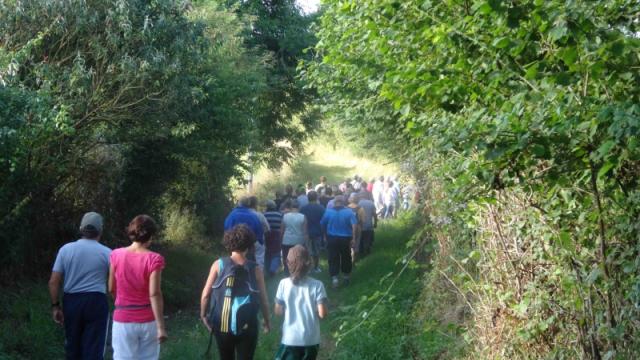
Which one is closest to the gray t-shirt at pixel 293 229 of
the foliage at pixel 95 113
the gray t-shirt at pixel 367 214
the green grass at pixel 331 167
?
the foliage at pixel 95 113

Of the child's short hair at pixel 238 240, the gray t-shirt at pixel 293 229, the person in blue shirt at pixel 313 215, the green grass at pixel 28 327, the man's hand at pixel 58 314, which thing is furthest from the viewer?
the person in blue shirt at pixel 313 215

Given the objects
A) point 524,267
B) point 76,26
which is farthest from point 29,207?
point 524,267

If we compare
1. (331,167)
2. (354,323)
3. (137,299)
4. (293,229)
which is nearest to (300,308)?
(137,299)

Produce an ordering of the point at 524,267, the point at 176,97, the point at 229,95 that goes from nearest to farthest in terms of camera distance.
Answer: the point at 524,267 < the point at 176,97 < the point at 229,95

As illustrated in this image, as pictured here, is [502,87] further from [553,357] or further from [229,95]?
[229,95]

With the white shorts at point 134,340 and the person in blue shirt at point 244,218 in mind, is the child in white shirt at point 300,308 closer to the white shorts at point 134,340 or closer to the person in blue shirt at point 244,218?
the white shorts at point 134,340

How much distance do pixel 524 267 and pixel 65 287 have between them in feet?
13.9

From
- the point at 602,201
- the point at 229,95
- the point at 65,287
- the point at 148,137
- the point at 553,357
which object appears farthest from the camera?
the point at 229,95

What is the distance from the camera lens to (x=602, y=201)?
578cm

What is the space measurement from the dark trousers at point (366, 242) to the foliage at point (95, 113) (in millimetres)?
4085

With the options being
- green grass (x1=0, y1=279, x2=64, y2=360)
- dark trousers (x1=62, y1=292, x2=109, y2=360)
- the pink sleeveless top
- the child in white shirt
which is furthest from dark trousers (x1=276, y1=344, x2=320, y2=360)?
green grass (x1=0, y1=279, x2=64, y2=360)

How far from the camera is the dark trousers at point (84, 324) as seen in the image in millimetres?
7336

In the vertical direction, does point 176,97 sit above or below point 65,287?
above

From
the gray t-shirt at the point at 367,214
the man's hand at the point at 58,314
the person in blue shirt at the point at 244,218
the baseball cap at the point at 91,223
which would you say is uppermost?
the baseball cap at the point at 91,223
